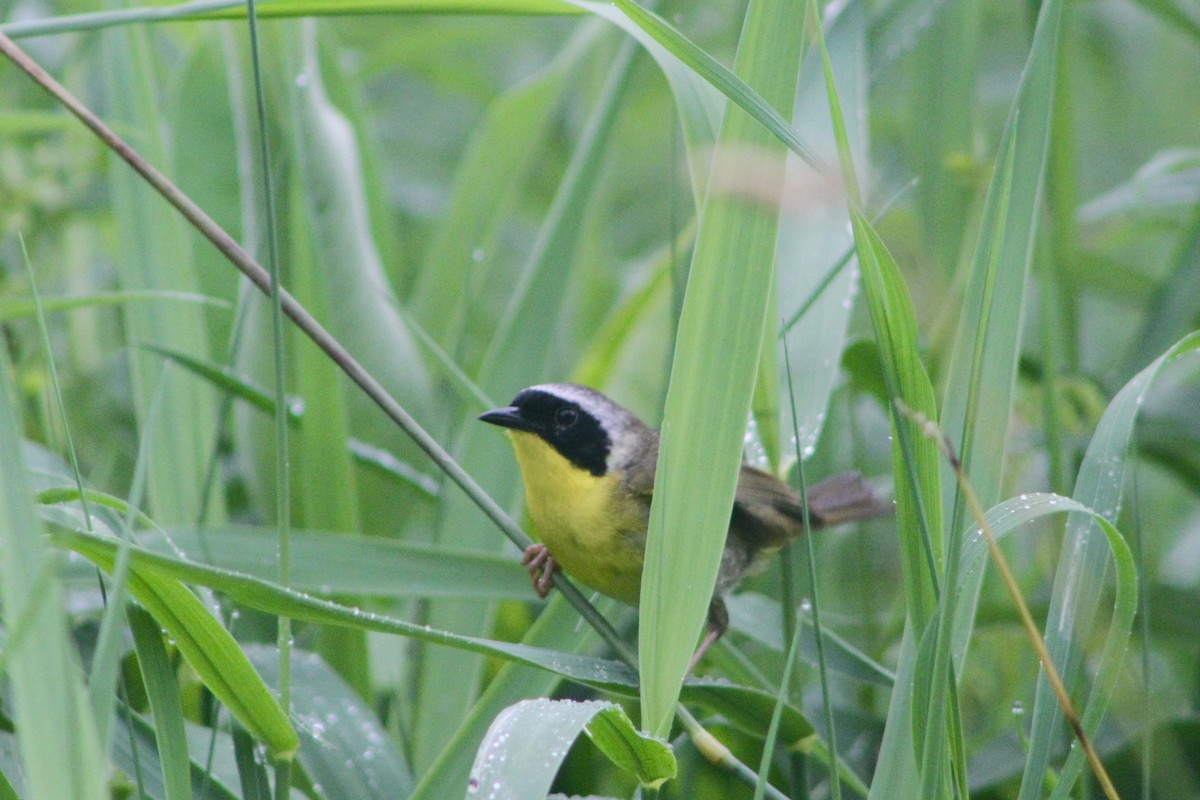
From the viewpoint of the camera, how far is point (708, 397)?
58.4 inches

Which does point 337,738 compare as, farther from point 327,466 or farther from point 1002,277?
point 1002,277

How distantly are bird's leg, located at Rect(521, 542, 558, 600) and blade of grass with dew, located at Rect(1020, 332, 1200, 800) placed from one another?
32.6 inches

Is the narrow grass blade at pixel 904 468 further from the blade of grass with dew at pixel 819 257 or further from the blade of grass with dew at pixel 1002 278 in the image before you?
the blade of grass with dew at pixel 819 257

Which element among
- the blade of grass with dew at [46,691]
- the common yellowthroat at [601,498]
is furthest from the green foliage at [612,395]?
the common yellowthroat at [601,498]

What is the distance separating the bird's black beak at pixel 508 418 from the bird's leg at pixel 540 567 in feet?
0.84

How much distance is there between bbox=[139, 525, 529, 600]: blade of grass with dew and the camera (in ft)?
6.24

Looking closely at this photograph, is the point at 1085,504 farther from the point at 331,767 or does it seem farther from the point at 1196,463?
the point at 1196,463

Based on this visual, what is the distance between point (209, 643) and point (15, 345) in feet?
4.98

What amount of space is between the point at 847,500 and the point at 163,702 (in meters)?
1.78

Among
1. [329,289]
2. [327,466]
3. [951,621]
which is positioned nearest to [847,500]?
[327,466]

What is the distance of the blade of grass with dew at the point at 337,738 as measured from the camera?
1.80 metres

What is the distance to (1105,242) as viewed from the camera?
3.69 metres

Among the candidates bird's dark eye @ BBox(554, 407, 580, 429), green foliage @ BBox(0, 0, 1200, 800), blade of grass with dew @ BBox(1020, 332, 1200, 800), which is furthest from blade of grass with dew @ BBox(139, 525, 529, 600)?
blade of grass with dew @ BBox(1020, 332, 1200, 800)

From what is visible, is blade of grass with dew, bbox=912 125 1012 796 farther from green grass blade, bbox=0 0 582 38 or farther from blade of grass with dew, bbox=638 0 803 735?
green grass blade, bbox=0 0 582 38
